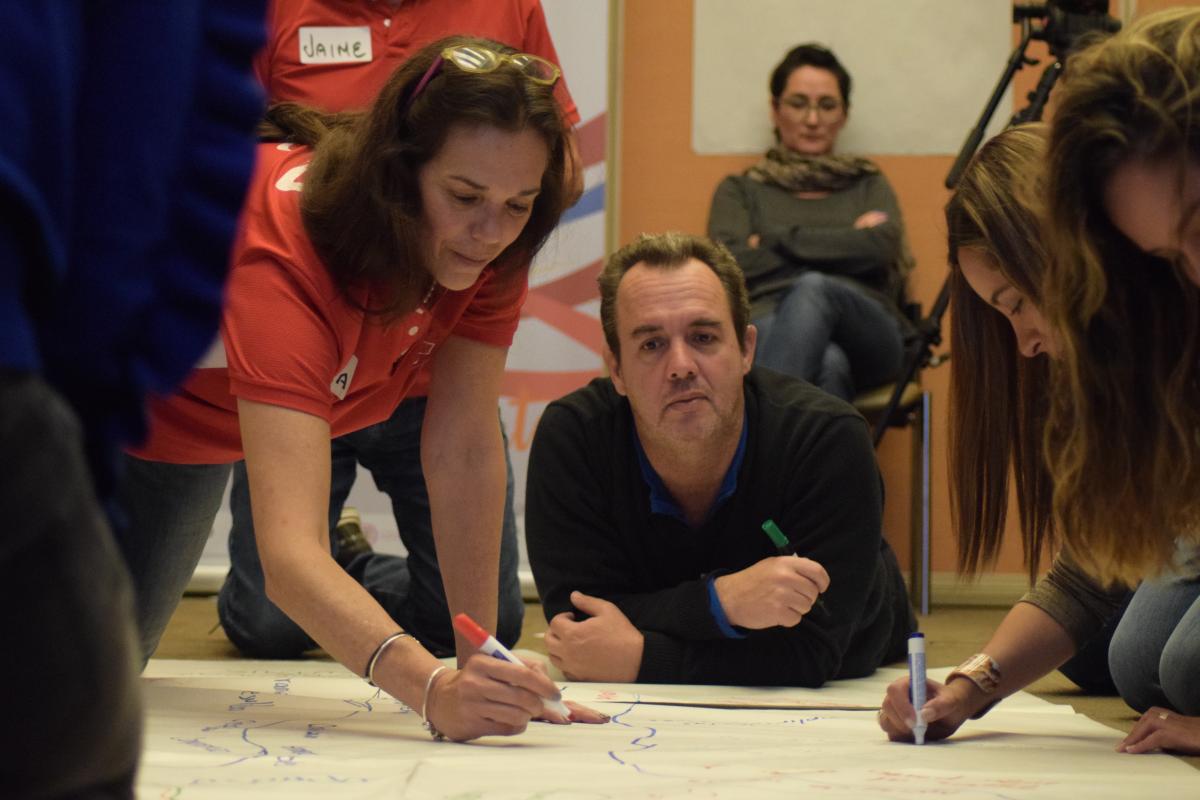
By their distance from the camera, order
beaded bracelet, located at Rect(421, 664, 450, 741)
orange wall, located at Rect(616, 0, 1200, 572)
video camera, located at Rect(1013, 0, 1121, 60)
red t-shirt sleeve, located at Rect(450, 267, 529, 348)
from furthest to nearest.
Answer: orange wall, located at Rect(616, 0, 1200, 572), video camera, located at Rect(1013, 0, 1121, 60), red t-shirt sleeve, located at Rect(450, 267, 529, 348), beaded bracelet, located at Rect(421, 664, 450, 741)

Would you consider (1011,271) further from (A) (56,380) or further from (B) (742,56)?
(B) (742,56)

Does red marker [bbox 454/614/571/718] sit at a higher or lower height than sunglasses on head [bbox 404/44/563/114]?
lower

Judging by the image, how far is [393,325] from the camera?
56.3 inches

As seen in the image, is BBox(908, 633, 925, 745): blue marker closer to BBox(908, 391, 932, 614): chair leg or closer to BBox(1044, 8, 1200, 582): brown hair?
BBox(1044, 8, 1200, 582): brown hair

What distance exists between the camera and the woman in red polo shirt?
4.13ft

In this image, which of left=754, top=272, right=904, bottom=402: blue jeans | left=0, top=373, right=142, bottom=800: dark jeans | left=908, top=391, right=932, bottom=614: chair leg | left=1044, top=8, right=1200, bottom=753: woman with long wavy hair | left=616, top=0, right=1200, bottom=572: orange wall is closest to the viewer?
left=0, top=373, right=142, bottom=800: dark jeans

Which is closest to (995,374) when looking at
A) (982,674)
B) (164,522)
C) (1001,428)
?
(1001,428)

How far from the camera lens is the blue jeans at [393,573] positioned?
2287mm

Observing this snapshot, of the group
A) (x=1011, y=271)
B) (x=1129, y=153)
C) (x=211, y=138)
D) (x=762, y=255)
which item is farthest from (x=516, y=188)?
(x=762, y=255)

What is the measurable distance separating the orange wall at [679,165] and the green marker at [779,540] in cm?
172

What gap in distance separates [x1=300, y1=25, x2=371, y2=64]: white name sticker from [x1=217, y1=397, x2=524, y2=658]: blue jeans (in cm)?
57

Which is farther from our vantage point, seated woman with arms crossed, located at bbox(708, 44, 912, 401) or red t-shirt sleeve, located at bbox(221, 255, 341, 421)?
seated woman with arms crossed, located at bbox(708, 44, 912, 401)

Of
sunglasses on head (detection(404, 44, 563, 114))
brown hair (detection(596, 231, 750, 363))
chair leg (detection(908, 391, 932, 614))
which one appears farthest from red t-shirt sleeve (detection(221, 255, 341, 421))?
chair leg (detection(908, 391, 932, 614))

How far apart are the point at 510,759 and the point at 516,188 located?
1.85 ft
